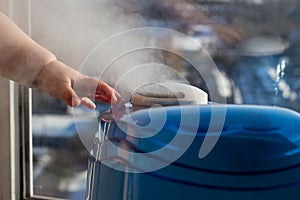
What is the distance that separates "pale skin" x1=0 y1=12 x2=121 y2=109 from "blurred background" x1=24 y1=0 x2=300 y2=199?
0.13 feet

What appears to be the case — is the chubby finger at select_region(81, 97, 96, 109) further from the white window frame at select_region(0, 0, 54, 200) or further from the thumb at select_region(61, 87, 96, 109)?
the white window frame at select_region(0, 0, 54, 200)

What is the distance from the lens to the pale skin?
635 millimetres

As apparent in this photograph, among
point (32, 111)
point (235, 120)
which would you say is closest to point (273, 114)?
point (235, 120)

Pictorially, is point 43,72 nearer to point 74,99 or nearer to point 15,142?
point 74,99

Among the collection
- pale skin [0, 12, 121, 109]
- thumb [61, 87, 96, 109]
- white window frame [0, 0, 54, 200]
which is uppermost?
pale skin [0, 12, 121, 109]

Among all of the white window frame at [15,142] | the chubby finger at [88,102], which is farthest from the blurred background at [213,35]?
the white window frame at [15,142]

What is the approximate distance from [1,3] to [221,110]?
55 cm

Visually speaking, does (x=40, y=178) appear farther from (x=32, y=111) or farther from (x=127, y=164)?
(x=127, y=164)

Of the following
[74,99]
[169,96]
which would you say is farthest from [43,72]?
[169,96]

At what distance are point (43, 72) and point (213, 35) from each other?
30 cm

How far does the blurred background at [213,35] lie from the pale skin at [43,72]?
4cm

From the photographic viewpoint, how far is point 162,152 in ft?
1.47

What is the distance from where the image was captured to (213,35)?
75 cm

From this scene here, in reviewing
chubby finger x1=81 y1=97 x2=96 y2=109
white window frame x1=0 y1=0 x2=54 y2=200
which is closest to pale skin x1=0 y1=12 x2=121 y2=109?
chubby finger x1=81 y1=97 x2=96 y2=109
